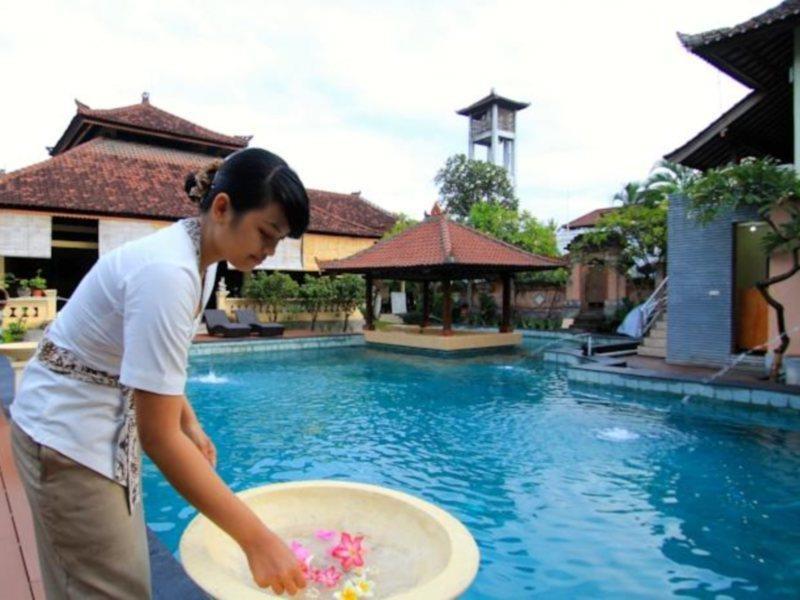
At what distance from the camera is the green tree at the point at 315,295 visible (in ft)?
58.2

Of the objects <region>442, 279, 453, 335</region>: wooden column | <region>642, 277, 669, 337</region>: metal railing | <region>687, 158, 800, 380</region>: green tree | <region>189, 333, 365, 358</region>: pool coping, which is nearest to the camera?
<region>687, 158, 800, 380</region>: green tree

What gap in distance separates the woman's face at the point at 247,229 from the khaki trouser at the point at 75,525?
55 centimetres

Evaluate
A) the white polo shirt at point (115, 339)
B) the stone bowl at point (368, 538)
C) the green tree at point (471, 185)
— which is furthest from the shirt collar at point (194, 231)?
the green tree at point (471, 185)

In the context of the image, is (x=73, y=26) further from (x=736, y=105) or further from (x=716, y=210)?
(x=736, y=105)

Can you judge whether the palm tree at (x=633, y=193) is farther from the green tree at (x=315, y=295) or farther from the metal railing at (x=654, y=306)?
the green tree at (x=315, y=295)

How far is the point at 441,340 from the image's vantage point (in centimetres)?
1366

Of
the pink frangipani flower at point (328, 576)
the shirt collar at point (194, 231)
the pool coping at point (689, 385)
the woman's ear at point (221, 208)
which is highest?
the woman's ear at point (221, 208)

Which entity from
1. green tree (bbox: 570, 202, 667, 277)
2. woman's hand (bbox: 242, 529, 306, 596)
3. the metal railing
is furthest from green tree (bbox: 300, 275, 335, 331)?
woman's hand (bbox: 242, 529, 306, 596)

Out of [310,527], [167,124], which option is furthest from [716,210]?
[167,124]

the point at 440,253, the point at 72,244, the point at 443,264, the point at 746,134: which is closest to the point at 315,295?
the point at 440,253

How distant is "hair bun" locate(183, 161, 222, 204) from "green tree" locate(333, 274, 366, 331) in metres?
17.0

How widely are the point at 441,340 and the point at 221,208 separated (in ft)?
41.5

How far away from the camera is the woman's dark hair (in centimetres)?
111

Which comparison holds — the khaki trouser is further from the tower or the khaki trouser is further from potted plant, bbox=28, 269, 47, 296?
the tower
